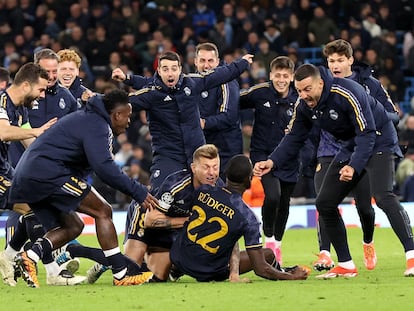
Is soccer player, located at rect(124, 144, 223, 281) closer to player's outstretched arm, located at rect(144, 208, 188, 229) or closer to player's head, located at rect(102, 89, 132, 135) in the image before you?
player's outstretched arm, located at rect(144, 208, 188, 229)

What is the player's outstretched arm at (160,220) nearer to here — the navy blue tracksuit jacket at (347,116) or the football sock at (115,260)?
the football sock at (115,260)

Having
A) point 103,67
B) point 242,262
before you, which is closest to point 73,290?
point 242,262

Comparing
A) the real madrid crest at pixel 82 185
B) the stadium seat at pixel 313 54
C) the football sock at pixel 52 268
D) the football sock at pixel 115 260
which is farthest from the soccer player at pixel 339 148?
the stadium seat at pixel 313 54

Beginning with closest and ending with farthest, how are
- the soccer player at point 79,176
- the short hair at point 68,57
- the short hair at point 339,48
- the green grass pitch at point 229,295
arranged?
the green grass pitch at point 229,295 → the soccer player at point 79,176 → the short hair at point 339,48 → the short hair at point 68,57

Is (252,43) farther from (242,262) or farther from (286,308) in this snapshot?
(286,308)

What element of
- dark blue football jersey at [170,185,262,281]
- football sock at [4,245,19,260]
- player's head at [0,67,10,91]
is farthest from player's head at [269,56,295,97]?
football sock at [4,245,19,260]

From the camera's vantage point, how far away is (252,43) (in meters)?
25.2

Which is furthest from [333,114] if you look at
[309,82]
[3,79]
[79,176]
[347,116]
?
[3,79]

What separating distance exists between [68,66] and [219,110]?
1844 mm

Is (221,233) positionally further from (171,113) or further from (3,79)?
(3,79)

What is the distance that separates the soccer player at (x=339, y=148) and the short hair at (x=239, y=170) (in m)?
1.96

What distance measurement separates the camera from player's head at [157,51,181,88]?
41.7ft

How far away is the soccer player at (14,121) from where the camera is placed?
1139 cm

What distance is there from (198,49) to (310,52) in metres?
12.6
